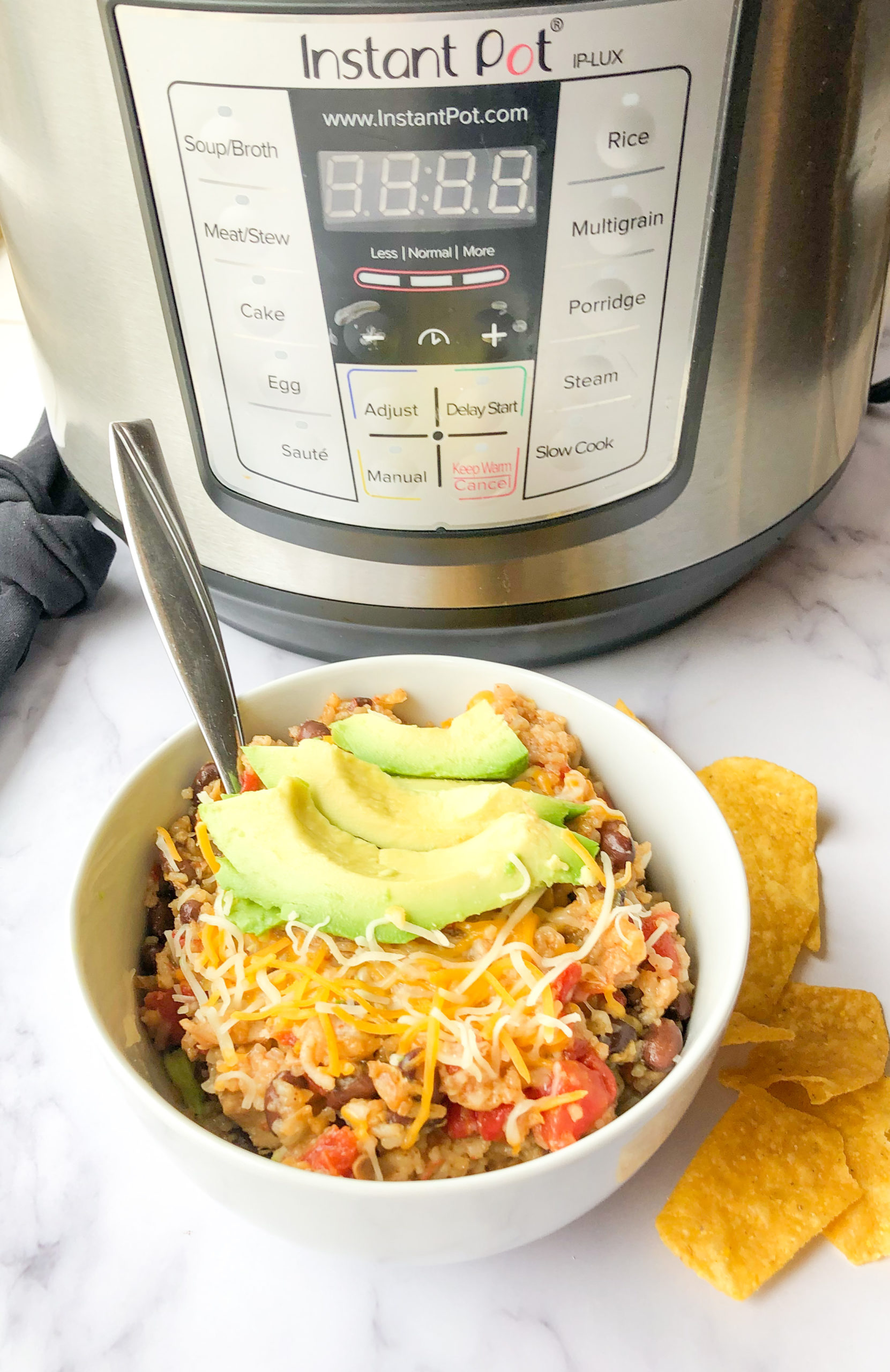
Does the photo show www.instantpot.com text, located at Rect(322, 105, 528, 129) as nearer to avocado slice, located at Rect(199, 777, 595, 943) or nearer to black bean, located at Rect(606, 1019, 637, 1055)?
avocado slice, located at Rect(199, 777, 595, 943)

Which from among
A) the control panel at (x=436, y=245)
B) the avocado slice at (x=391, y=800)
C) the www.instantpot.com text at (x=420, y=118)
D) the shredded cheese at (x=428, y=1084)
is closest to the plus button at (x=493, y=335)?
the control panel at (x=436, y=245)

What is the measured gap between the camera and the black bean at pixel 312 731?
2.08 feet

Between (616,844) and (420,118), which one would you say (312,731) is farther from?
(420,118)

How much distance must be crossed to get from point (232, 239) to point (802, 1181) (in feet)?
1.76

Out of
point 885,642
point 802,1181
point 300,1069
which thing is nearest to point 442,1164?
point 300,1069

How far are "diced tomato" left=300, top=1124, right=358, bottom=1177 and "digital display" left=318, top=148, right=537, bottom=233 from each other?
42 cm

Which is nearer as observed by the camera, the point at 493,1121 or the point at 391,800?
the point at 493,1121

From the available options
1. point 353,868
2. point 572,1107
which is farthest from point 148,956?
point 572,1107

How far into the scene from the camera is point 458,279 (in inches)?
21.5

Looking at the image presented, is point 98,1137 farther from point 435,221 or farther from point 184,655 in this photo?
point 435,221

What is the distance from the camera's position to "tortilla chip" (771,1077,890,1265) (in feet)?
1.70

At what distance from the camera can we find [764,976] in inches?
24.2

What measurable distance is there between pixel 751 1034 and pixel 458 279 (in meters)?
0.40

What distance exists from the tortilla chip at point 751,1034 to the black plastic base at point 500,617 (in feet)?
0.91
